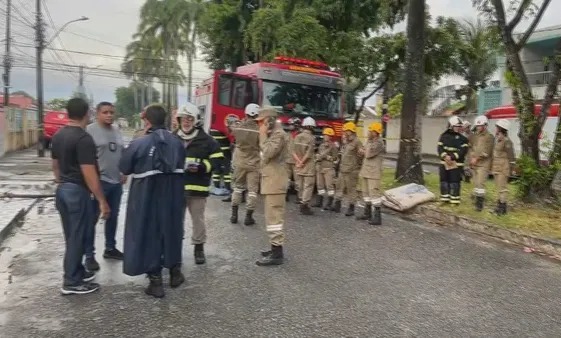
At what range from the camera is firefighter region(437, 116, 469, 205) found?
31.0ft

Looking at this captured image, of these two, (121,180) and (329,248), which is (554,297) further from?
(121,180)

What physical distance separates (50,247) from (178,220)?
8.49ft

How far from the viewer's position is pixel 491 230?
314 inches

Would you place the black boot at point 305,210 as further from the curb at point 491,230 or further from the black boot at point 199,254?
the black boot at point 199,254

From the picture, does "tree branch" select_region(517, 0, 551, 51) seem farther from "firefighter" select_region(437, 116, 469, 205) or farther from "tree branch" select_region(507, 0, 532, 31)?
"firefighter" select_region(437, 116, 469, 205)

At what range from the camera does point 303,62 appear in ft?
43.0

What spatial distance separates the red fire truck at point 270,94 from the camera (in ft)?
39.3

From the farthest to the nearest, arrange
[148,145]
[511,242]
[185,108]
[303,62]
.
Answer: [303,62], [511,242], [185,108], [148,145]

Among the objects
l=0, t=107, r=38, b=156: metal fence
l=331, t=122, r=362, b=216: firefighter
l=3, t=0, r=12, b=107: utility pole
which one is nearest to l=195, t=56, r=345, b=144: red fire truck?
l=331, t=122, r=362, b=216: firefighter

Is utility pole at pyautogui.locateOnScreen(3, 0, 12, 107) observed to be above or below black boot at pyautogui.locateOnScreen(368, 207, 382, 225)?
above

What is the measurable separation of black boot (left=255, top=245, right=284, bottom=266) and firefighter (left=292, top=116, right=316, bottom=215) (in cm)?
337

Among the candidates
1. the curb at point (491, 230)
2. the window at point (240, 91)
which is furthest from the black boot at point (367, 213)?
the window at point (240, 91)

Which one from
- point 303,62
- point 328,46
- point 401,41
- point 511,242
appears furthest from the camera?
point 328,46

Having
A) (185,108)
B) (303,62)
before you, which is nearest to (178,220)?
(185,108)
